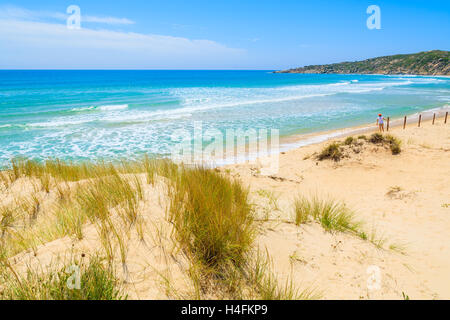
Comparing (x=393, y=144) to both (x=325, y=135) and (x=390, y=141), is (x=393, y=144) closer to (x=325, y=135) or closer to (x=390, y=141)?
(x=390, y=141)

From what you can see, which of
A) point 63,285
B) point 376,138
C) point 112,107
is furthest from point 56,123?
point 376,138

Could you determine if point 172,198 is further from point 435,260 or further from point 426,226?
point 426,226

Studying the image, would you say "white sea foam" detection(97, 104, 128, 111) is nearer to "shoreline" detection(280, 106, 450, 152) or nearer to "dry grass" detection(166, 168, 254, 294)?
"shoreline" detection(280, 106, 450, 152)

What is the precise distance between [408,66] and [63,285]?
164 meters

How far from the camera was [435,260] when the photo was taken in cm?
416

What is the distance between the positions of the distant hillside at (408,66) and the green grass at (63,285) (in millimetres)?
143233

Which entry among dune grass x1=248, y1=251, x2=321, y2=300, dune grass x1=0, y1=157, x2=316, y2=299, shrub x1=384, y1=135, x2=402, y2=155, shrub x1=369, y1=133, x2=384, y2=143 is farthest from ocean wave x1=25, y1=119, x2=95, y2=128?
shrub x1=384, y1=135, x2=402, y2=155

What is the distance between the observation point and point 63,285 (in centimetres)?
231

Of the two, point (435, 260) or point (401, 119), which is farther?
point (401, 119)

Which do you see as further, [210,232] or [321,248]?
[321,248]

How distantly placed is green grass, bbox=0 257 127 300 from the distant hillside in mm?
143233
